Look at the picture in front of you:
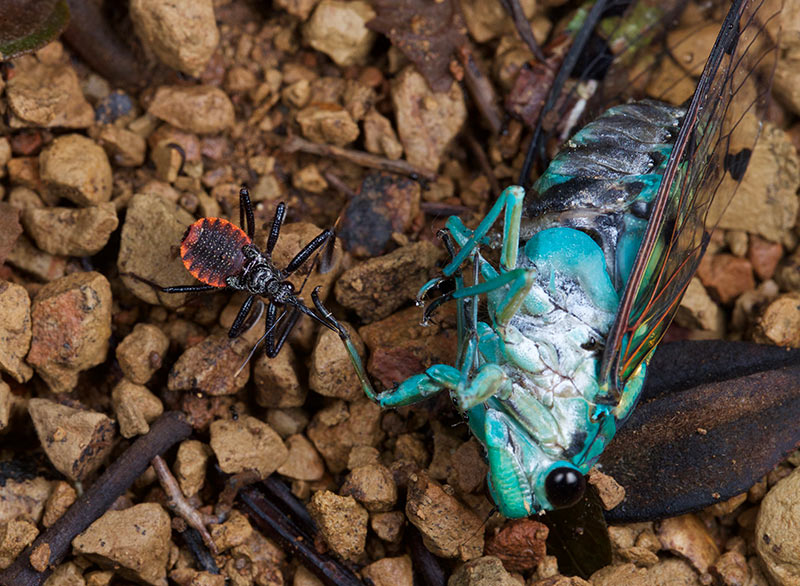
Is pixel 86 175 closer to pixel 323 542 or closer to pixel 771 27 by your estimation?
pixel 323 542

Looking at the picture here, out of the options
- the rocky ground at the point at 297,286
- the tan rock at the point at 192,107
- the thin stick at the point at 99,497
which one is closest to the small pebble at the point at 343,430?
the rocky ground at the point at 297,286

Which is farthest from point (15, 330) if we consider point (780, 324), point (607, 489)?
point (780, 324)

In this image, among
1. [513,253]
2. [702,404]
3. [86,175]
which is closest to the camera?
[513,253]

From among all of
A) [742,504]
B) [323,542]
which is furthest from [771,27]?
[323,542]

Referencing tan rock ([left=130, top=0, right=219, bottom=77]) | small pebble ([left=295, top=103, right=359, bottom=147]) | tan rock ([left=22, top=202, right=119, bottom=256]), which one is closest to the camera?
tan rock ([left=22, top=202, right=119, bottom=256])

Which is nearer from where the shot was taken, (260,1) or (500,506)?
(500,506)

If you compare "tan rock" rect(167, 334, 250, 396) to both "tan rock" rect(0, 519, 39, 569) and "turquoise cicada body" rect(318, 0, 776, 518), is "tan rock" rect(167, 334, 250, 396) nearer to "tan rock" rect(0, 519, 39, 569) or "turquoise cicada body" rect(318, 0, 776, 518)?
"turquoise cicada body" rect(318, 0, 776, 518)

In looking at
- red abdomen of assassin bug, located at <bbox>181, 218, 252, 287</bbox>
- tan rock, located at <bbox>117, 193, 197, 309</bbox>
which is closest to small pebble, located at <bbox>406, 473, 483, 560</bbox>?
red abdomen of assassin bug, located at <bbox>181, 218, 252, 287</bbox>
